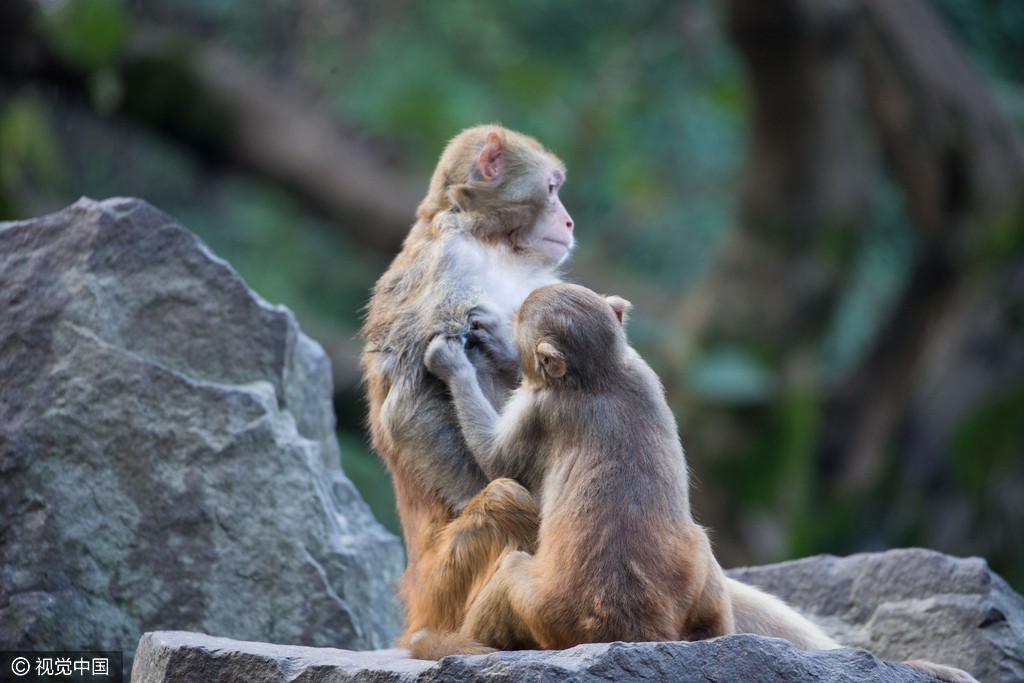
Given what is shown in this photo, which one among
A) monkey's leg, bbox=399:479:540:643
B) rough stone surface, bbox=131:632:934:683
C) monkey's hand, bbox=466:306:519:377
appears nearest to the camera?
rough stone surface, bbox=131:632:934:683

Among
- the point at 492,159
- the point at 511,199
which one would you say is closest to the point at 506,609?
the point at 511,199

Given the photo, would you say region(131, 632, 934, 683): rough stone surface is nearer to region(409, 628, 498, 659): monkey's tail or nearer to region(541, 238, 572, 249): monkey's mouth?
region(409, 628, 498, 659): monkey's tail

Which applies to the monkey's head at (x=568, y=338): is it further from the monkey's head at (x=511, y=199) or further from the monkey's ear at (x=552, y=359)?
the monkey's head at (x=511, y=199)

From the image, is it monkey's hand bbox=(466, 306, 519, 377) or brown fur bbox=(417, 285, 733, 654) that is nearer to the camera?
brown fur bbox=(417, 285, 733, 654)

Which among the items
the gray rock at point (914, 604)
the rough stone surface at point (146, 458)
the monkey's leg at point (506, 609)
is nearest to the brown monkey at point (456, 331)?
the monkey's leg at point (506, 609)

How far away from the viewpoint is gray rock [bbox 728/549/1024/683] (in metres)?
6.03

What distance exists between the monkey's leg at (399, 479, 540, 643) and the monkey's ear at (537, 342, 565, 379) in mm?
501

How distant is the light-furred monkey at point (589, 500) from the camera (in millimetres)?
4633

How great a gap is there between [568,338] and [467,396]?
624 mm

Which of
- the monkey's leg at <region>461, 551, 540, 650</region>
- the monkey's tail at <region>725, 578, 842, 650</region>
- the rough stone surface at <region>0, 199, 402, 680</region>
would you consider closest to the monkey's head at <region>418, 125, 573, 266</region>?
the rough stone surface at <region>0, 199, 402, 680</region>

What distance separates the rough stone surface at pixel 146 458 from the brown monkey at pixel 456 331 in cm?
76

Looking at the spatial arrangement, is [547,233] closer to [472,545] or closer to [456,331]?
[456,331]

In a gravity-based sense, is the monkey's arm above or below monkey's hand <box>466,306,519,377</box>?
below

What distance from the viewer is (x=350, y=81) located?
16750 mm
